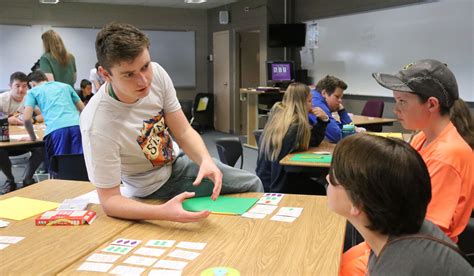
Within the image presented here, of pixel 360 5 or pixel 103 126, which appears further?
pixel 360 5

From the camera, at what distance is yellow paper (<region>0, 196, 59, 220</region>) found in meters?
1.80

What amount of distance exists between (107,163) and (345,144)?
912 millimetres

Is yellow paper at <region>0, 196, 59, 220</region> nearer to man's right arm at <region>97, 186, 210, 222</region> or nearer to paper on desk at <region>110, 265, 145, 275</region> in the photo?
man's right arm at <region>97, 186, 210, 222</region>

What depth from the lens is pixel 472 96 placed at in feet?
19.6

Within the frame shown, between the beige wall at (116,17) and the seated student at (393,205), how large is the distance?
9.32 metres

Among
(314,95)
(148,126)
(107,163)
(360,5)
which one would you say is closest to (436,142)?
(148,126)

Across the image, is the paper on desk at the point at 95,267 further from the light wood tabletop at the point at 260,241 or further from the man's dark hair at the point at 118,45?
the man's dark hair at the point at 118,45

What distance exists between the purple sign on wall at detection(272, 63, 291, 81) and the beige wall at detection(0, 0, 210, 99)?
3103 millimetres

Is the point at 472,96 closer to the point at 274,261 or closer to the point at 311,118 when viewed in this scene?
the point at 311,118

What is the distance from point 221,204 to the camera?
1861mm

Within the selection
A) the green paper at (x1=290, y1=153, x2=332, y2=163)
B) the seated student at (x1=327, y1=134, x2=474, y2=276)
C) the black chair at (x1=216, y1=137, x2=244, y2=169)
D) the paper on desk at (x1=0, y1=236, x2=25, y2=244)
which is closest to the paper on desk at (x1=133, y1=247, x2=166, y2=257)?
the paper on desk at (x1=0, y1=236, x2=25, y2=244)

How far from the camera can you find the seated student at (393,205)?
1011 millimetres

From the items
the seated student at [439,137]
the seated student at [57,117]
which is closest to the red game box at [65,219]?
the seated student at [439,137]

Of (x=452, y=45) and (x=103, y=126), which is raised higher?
(x=452, y=45)
